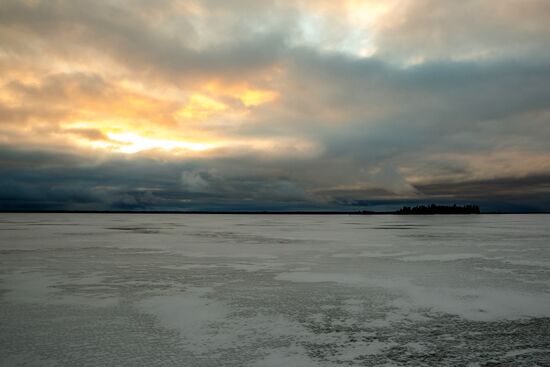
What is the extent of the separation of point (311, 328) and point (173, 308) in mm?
2948

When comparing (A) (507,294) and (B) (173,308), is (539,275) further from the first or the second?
(B) (173,308)

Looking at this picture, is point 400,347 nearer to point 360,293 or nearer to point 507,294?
point 360,293

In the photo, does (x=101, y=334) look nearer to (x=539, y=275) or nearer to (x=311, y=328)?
(x=311, y=328)

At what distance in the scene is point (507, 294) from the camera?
984 cm

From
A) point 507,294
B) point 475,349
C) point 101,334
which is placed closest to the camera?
point 475,349

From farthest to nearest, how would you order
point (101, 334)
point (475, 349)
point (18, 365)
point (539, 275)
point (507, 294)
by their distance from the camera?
point (539, 275)
point (507, 294)
point (101, 334)
point (475, 349)
point (18, 365)

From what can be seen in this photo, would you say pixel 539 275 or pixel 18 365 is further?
pixel 539 275

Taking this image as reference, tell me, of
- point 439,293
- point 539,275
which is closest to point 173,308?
point 439,293

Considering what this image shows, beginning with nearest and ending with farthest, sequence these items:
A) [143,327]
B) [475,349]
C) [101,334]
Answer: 1. [475,349]
2. [101,334]
3. [143,327]

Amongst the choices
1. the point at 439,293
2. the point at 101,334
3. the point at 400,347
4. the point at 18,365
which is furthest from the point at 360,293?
the point at 18,365

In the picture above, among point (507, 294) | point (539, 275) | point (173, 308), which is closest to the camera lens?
point (173, 308)

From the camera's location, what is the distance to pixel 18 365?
18.0 feet

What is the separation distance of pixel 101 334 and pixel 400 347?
14.6 ft

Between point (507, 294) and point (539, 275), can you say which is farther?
point (539, 275)
